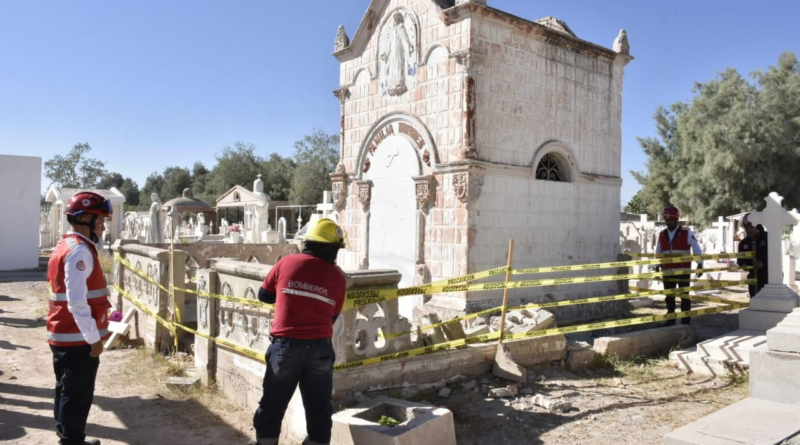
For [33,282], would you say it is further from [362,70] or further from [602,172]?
[602,172]

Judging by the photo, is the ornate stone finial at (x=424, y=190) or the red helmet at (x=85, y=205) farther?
the ornate stone finial at (x=424, y=190)

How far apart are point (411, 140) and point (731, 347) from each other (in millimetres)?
6235

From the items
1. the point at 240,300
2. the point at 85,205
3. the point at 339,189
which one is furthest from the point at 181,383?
the point at 339,189

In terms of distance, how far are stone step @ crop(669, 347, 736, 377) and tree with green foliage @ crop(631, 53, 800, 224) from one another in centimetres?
2885

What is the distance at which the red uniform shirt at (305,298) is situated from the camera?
158 inches

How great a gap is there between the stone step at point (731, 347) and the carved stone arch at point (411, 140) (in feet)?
16.9

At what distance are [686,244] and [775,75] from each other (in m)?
30.6

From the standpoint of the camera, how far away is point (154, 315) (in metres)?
8.38

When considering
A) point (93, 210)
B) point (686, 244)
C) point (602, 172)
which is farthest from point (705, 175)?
point (93, 210)

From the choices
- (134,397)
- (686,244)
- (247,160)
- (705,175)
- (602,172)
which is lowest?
(134,397)

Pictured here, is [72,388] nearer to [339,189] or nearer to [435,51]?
[435,51]

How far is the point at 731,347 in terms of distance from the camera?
7141 mm

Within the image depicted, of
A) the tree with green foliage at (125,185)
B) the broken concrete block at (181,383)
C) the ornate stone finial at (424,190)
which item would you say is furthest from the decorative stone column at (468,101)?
the tree with green foliage at (125,185)

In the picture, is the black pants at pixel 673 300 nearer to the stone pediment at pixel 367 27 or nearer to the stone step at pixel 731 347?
the stone step at pixel 731 347
